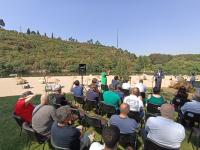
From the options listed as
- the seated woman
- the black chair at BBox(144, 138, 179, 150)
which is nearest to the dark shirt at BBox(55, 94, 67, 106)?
the seated woman

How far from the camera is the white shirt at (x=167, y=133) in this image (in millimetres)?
3627

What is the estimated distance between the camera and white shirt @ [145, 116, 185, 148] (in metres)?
3.63

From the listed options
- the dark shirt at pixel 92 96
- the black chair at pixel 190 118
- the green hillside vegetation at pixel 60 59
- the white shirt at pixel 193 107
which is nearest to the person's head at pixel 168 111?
the black chair at pixel 190 118

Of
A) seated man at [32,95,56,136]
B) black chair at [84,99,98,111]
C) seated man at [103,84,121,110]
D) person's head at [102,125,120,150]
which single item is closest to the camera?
person's head at [102,125,120,150]

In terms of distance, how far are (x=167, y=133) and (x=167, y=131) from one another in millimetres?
29

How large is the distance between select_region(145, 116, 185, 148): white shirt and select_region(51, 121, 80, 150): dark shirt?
115 cm

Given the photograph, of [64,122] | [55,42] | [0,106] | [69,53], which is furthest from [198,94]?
[55,42]

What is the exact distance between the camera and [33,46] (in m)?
68.4

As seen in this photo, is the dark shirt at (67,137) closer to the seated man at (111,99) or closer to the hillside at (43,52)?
the seated man at (111,99)

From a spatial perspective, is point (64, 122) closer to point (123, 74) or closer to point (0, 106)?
point (0, 106)

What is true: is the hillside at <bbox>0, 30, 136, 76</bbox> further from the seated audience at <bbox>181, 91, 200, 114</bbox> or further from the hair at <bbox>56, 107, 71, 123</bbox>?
the hair at <bbox>56, 107, 71, 123</bbox>

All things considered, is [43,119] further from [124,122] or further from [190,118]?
[190,118]

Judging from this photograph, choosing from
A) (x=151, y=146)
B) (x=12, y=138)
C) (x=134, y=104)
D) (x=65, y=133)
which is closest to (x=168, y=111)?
(x=151, y=146)

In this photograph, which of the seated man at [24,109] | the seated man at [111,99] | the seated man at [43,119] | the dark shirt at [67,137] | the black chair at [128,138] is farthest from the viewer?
the seated man at [111,99]
